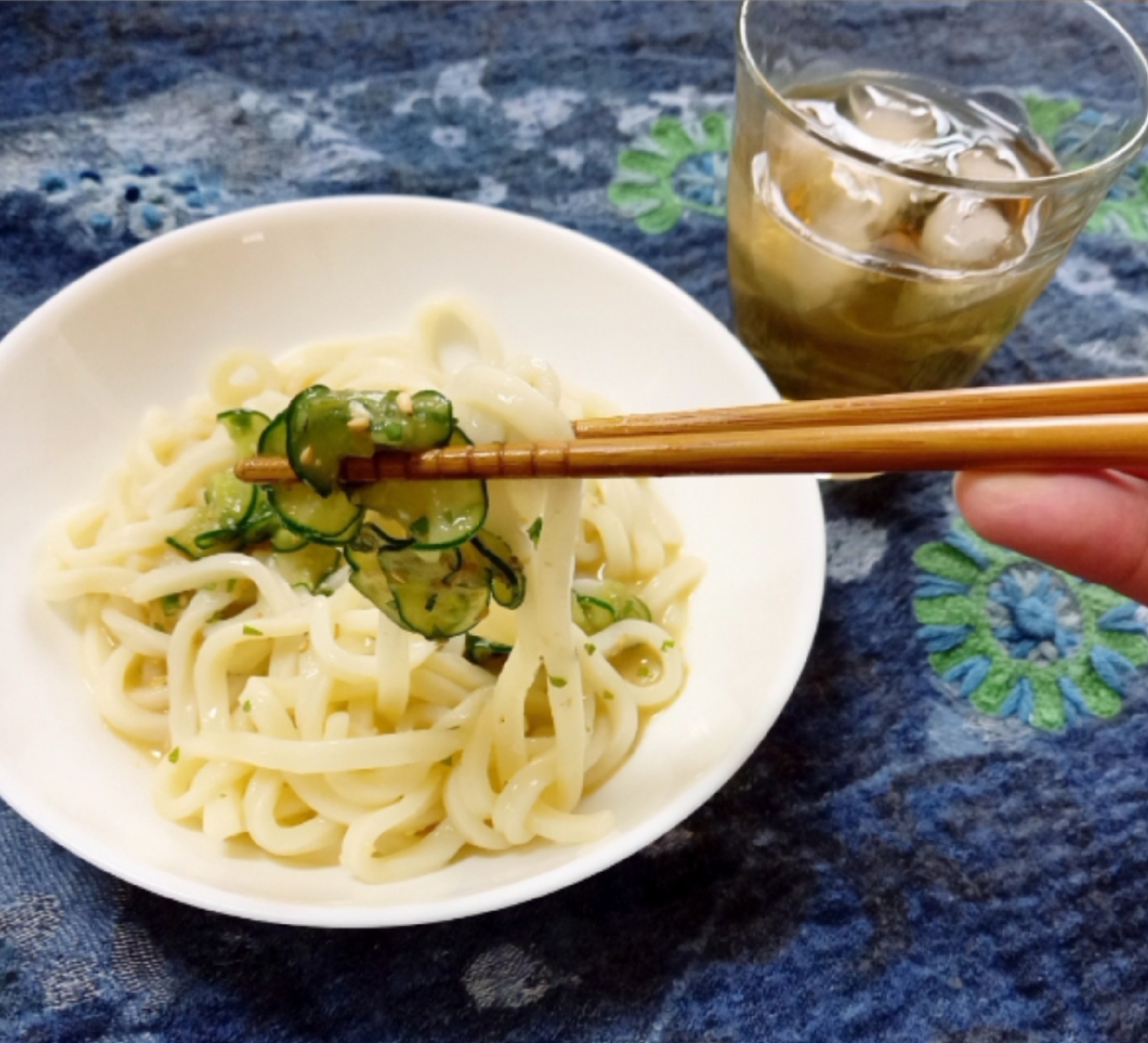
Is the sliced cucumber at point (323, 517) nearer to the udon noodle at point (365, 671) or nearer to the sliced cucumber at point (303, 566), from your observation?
the udon noodle at point (365, 671)

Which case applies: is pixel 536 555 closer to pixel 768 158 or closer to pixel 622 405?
pixel 622 405

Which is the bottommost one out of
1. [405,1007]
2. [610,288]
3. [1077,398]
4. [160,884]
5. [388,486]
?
[405,1007]

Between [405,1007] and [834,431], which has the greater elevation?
[834,431]

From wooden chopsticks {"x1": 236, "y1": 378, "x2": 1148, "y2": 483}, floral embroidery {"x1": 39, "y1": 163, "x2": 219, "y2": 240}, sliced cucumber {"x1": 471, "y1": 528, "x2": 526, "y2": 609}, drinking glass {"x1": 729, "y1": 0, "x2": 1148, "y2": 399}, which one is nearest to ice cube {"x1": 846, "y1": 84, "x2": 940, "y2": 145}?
drinking glass {"x1": 729, "y1": 0, "x2": 1148, "y2": 399}

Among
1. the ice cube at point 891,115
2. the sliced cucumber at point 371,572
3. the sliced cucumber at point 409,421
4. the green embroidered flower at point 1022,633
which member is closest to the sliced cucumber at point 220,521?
the sliced cucumber at point 371,572

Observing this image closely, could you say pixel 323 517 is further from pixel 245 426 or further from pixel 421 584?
pixel 245 426

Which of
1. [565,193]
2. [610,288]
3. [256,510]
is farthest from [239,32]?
[256,510]

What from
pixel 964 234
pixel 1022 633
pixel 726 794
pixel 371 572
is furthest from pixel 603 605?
pixel 964 234
